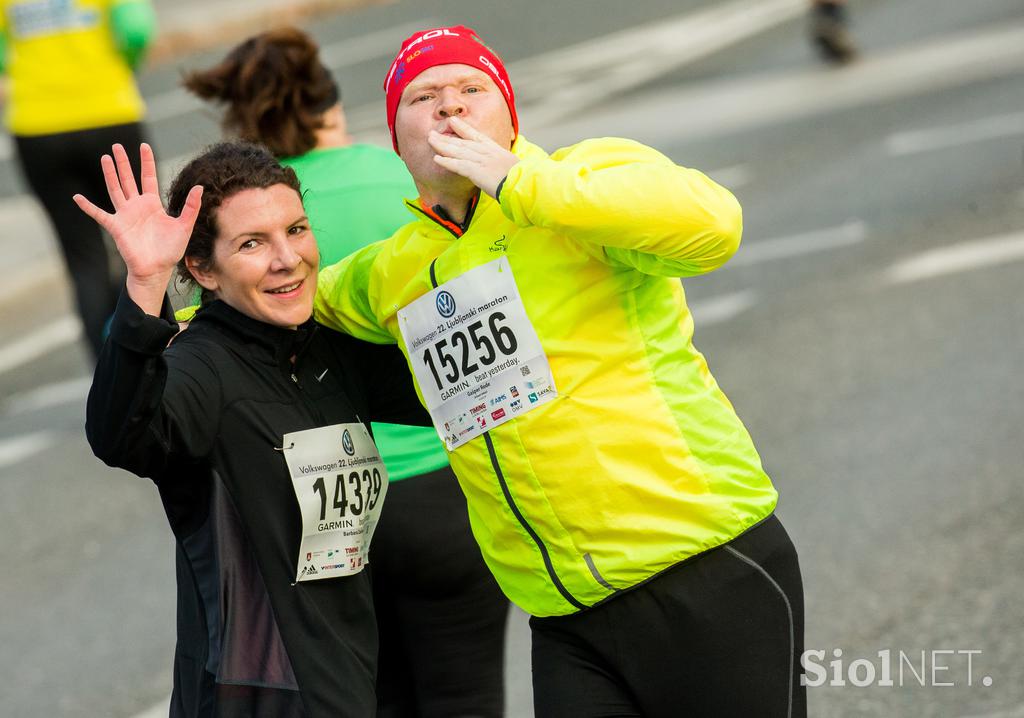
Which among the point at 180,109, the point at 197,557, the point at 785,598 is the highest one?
the point at 180,109

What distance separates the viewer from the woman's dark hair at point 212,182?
3072mm

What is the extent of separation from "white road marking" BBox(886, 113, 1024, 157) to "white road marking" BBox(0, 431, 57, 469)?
6.08 m

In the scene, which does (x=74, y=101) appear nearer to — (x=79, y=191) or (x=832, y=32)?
(x=79, y=191)

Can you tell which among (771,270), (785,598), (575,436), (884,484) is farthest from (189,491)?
(771,270)

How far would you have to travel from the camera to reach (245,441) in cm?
297

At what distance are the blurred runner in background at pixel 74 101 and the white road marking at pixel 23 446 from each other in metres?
0.69

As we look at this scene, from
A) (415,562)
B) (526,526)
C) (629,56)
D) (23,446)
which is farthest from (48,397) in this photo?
(629,56)

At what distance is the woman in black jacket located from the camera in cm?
279

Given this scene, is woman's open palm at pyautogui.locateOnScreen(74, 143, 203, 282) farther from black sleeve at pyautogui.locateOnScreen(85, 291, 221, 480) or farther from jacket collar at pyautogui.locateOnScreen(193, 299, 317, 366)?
jacket collar at pyautogui.locateOnScreen(193, 299, 317, 366)

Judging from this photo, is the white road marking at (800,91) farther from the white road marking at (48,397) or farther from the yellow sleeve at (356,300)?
the yellow sleeve at (356,300)

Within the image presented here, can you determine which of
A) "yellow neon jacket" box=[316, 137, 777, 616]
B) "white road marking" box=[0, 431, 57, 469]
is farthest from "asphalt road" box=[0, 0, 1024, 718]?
"yellow neon jacket" box=[316, 137, 777, 616]

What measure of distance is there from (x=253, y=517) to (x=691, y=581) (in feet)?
2.83

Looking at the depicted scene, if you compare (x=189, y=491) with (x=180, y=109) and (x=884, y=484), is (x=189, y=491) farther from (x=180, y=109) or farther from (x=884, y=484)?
(x=180, y=109)

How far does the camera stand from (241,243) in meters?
3.07
